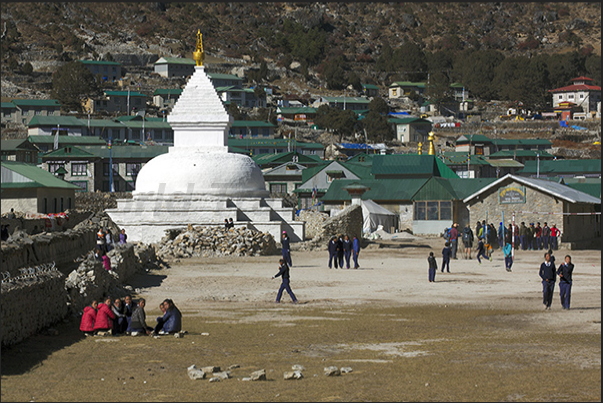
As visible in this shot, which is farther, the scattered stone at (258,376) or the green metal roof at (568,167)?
the green metal roof at (568,167)

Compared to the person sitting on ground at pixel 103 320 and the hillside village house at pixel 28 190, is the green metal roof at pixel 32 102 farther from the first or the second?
the person sitting on ground at pixel 103 320

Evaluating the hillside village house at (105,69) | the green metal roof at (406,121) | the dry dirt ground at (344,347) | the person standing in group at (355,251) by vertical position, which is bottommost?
the dry dirt ground at (344,347)

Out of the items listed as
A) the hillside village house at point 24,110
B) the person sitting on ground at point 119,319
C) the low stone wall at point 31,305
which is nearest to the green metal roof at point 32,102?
the hillside village house at point 24,110

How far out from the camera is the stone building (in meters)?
→ 43.4

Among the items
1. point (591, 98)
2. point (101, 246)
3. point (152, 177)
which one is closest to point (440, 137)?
point (591, 98)

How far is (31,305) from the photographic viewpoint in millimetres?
15383

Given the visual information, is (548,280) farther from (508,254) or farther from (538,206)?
(538,206)

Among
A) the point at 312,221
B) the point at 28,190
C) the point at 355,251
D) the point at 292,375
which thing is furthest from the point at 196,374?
the point at 28,190

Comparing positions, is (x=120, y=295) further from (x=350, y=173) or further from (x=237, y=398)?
(x=350, y=173)

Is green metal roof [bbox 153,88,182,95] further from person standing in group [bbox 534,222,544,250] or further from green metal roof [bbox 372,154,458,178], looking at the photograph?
person standing in group [bbox 534,222,544,250]

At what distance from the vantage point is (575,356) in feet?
45.2

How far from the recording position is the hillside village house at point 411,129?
140 meters

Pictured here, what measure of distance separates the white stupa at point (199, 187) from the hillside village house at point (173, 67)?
419 ft

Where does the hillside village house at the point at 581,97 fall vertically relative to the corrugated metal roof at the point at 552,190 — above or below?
above
